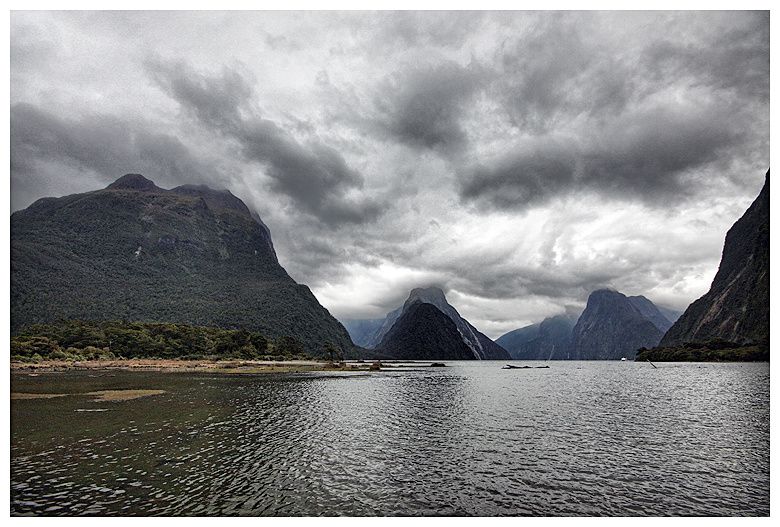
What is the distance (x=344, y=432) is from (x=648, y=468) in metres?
23.9

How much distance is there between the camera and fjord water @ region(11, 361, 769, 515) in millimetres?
21594

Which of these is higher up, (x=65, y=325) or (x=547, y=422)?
(x=65, y=325)

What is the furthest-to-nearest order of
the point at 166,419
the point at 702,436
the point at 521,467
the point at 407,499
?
the point at 166,419
the point at 702,436
the point at 521,467
the point at 407,499

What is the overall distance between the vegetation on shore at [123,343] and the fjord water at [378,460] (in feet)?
341

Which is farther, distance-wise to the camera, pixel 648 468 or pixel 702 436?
pixel 702 436

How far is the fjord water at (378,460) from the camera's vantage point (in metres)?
21.6

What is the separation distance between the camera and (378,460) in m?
29.5

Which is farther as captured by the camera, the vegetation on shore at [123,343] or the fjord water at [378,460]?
the vegetation on shore at [123,343]

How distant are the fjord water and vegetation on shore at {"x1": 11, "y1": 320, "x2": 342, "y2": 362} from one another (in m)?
104

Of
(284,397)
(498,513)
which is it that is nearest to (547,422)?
(498,513)

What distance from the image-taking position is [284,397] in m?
64.2

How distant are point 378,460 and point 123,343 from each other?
532 feet
